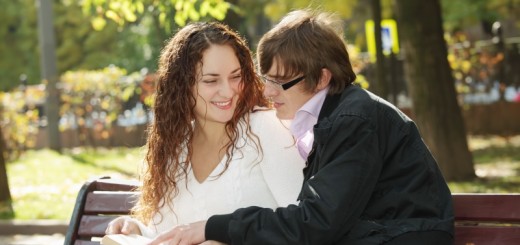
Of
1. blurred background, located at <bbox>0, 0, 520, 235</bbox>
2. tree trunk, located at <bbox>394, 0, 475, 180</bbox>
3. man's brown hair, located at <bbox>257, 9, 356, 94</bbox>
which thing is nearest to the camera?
man's brown hair, located at <bbox>257, 9, 356, 94</bbox>

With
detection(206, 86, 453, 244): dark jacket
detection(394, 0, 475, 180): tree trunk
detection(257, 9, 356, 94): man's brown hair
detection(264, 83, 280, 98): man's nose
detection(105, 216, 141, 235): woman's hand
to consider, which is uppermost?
detection(257, 9, 356, 94): man's brown hair

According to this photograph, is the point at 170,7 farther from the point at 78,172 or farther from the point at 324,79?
the point at 324,79

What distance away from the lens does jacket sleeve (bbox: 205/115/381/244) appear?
3258 millimetres

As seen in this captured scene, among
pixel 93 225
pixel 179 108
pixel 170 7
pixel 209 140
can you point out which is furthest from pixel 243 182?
pixel 170 7

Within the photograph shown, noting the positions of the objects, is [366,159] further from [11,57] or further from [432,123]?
[11,57]

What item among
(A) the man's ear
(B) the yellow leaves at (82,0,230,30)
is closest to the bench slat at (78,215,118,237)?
(A) the man's ear

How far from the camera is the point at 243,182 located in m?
4.04

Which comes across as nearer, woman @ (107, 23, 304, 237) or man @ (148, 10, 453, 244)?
man @ (148, 10, 453, 244)

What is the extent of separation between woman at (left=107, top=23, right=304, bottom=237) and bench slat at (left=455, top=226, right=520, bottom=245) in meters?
0.68

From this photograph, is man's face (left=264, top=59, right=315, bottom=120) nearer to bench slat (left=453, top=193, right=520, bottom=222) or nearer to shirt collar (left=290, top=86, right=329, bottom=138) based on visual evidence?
shirt collar (left=290, top=86, right=329, bottom=138)

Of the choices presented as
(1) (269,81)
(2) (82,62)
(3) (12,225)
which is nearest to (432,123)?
(3) (12,225)

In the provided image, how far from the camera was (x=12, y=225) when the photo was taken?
1019cm

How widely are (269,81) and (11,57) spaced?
38205 millimetres

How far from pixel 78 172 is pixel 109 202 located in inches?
452
